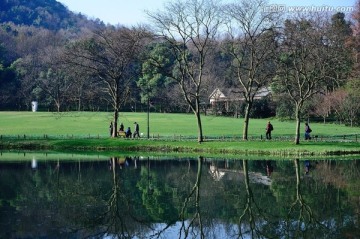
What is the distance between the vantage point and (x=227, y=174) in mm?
31547

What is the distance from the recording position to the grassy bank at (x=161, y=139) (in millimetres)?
45406

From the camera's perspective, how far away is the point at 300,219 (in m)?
18.0

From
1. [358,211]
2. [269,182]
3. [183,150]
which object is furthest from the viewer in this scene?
[183,150]

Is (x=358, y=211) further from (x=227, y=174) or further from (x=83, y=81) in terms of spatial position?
(x=83, y=81)

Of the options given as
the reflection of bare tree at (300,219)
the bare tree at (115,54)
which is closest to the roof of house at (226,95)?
the bare tree at (115,54)

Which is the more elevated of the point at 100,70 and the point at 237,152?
the point at 100,70

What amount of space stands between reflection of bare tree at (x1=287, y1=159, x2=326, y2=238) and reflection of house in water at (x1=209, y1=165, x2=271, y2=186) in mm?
5860

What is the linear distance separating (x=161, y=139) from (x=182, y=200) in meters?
32.4

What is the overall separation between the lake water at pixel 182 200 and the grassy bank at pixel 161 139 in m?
8.26

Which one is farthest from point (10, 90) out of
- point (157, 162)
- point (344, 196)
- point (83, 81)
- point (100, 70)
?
point (344, 196)

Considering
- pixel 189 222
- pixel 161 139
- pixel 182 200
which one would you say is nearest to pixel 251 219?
pixel 189 222

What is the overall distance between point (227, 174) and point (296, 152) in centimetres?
1362

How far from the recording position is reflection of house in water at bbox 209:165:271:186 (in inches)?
1110

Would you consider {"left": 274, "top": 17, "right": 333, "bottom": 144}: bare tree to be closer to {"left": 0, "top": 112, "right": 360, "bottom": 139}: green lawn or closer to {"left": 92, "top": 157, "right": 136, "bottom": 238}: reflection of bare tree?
{"left": 0, "top": 112, "right": 360, "bottom": 139}: green lawn
